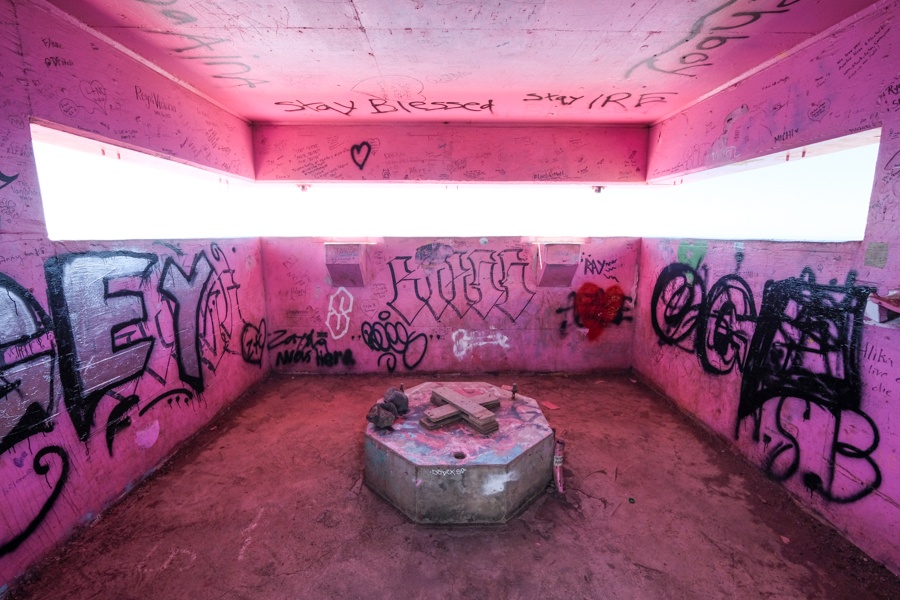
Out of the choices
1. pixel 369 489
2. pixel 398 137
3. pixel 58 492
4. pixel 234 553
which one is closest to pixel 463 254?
pixel 398 137

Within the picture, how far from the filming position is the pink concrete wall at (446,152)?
4996 mm

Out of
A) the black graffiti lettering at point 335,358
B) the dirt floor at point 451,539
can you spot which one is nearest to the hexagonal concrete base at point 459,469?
the dirt floor at point 451,539

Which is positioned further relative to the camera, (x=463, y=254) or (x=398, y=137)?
(x=463, y=254)

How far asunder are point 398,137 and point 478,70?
190cm

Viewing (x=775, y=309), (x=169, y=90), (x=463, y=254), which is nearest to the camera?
(x=775, y=309)

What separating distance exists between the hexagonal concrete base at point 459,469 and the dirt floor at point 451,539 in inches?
4.5

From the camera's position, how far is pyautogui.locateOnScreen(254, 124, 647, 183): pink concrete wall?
500cm

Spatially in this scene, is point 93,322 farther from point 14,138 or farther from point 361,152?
point 361,152

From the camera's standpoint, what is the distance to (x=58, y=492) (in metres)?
2.57

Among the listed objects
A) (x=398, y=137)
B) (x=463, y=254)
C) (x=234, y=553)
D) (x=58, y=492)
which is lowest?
(x=234, y=553)

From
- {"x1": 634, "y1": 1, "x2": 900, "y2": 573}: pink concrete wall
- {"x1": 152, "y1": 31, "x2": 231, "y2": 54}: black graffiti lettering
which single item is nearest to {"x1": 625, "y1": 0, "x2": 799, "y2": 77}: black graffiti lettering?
{"x1": 634, "y1": 1, "x2": 900, "y2": 573}: pink concrete wall

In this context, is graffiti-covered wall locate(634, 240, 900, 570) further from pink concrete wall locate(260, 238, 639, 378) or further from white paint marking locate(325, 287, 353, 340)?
white paint marking locate(325, 287, 353, 340)

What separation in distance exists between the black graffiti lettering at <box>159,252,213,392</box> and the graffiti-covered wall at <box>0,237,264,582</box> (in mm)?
12

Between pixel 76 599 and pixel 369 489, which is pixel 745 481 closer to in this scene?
pixel 369 489
